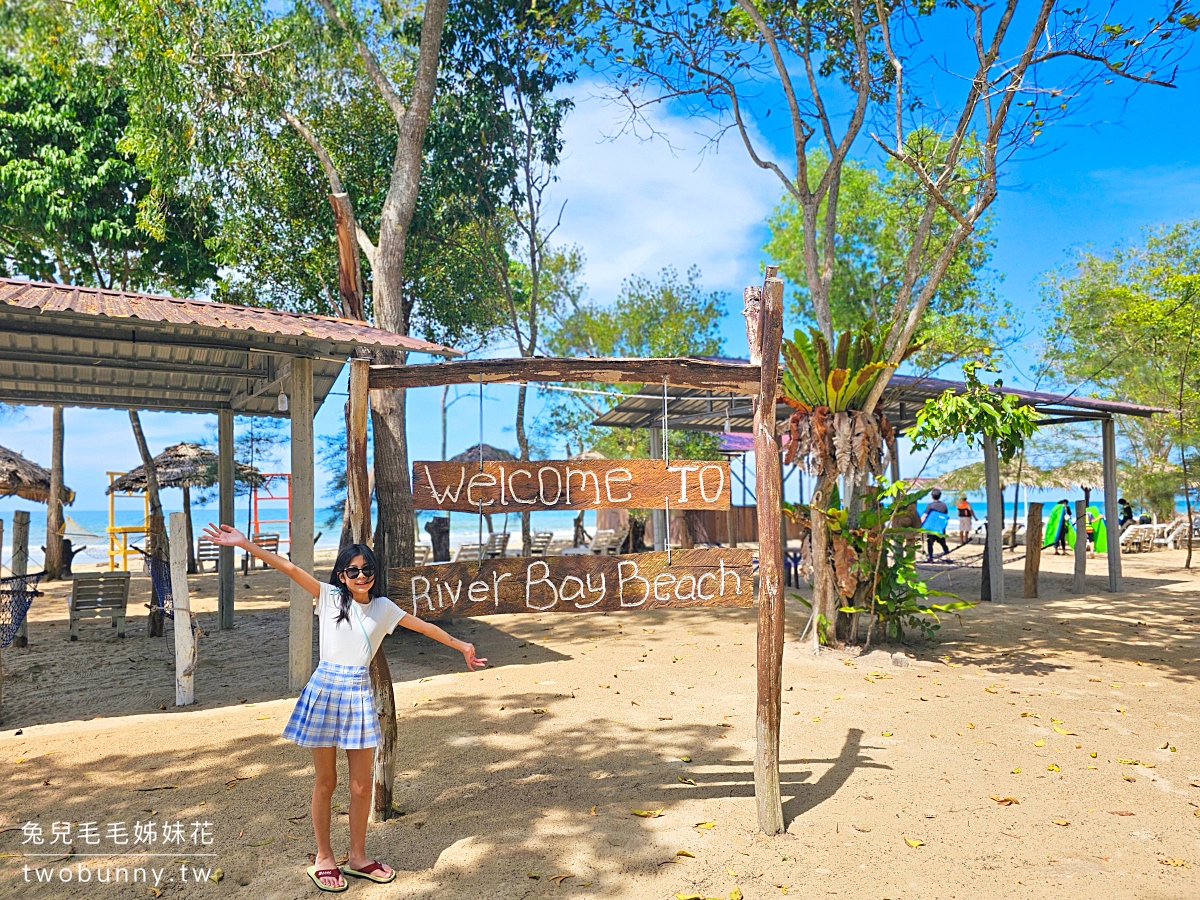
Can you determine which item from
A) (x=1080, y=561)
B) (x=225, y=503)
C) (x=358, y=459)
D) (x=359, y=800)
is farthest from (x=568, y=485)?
(x=1080, y=561)

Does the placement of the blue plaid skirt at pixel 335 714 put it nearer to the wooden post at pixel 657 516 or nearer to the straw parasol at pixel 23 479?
the wooden post at pixel 657 516

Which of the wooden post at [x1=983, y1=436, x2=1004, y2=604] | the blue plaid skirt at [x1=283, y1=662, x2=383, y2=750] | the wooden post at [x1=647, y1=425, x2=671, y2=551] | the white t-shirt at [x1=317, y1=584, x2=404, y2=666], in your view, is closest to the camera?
the blue plaid skirt at [x1=283, y1=662, x2=383, y2=750]

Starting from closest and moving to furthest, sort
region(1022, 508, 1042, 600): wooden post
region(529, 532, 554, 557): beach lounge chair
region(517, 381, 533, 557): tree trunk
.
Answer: region(1022, 508, 1042, 600): wooden post
region(517, 381, 533, 557): tree trunk
region(529, 532, 554, 557): beach lounge chair

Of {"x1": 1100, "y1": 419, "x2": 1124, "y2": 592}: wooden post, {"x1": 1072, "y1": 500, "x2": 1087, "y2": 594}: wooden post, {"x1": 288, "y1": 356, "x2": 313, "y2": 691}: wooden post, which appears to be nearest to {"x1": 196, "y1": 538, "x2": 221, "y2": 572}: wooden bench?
{"x1": 288, "y1": 356, "x2": 313, "y2": 691}: wooden post

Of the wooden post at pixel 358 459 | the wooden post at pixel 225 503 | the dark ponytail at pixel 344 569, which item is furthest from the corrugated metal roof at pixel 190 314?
the wooden post at pixel 225 503

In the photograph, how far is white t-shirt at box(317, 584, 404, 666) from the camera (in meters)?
3.12

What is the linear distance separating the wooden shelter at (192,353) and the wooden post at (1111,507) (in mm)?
10220

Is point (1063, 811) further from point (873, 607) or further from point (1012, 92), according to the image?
point (1012, 92)

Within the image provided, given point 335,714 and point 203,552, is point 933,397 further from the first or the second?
point 203,552

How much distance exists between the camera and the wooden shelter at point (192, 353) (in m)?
5.55

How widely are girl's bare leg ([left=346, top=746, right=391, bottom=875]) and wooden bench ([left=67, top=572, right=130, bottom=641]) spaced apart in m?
6.69

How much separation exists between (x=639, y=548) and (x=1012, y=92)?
1035cm

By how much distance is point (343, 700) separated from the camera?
3.07m

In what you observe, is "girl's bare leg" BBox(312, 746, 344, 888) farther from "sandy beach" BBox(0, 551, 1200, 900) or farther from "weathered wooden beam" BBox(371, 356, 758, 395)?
"weathered wooden beam" BBox(371, 356, 758, 395)
